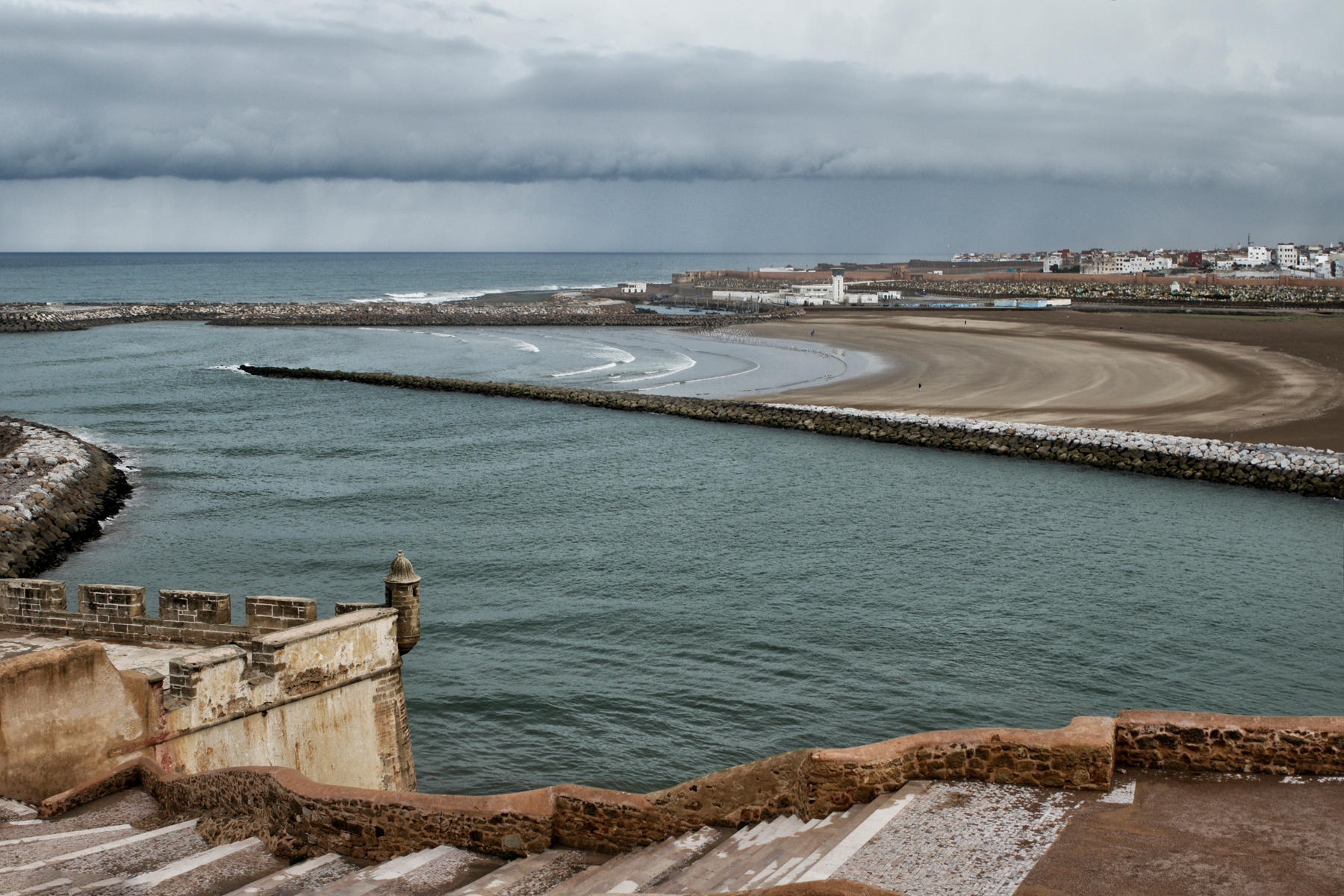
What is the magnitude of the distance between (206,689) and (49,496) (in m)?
26.0

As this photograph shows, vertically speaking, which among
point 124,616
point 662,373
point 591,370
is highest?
point 591,370

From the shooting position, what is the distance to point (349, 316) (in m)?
124

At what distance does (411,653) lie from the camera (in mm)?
22453

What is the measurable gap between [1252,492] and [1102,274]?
166 metres

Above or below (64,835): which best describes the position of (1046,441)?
below

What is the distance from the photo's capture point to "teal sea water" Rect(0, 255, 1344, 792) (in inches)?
776

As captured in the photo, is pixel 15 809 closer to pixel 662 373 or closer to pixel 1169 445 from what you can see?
pixel 1169 445

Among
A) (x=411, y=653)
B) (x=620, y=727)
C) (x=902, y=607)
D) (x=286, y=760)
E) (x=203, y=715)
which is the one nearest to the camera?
(x=203, y=715)

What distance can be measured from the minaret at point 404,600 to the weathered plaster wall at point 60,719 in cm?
369

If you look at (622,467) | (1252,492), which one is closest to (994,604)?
(1252,492)

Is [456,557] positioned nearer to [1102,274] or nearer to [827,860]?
[827,860]

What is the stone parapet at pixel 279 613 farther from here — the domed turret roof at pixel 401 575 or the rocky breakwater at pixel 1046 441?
the rocky breakwater at pixel 1046 441

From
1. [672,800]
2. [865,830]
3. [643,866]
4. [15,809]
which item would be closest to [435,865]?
[643,866]

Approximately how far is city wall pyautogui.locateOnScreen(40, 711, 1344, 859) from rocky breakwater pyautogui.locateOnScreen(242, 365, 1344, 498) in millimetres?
33520
